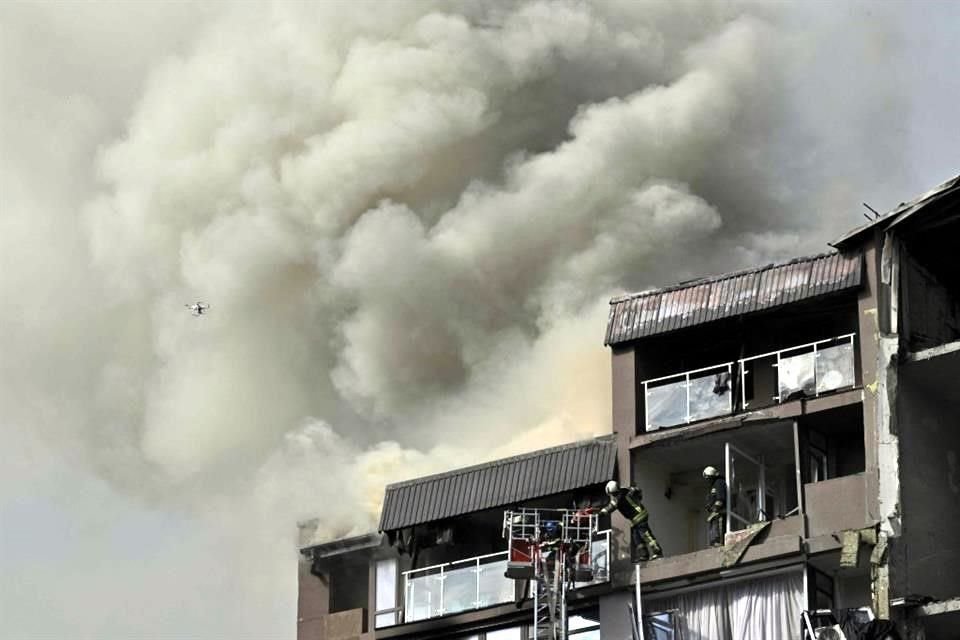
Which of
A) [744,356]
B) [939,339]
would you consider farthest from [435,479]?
[939,339]

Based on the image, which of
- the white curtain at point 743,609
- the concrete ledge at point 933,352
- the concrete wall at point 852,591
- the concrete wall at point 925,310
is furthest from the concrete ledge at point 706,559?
the concrete wall at point 925,310

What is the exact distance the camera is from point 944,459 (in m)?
49.2

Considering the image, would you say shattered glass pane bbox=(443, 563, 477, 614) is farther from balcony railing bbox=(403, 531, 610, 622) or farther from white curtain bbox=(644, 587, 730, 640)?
white curtain bbox=(644, 587, 730, 640)

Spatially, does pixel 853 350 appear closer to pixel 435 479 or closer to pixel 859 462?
pixel 859 462

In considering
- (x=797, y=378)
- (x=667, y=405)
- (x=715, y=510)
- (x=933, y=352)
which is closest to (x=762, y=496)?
(x=715, y=510)

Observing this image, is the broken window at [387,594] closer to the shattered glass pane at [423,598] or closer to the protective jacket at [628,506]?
the shattered glass pane at [423,598]

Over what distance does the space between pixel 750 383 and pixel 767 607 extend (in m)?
5.55

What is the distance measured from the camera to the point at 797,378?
50375 millimetres

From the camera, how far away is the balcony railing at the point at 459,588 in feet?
172

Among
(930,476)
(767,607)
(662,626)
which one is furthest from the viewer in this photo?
(662,626)

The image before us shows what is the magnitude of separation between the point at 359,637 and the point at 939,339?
13.9 metres

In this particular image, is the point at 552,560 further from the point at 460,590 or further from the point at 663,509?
the point at 663,509

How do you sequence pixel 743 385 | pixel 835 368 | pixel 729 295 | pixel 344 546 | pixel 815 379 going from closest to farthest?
pixel 835 368 < pixel 815 379 < pixel 743 385 < pixel 729 295 < pixel 344 546

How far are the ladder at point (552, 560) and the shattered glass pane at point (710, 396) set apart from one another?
3020 millimetres
